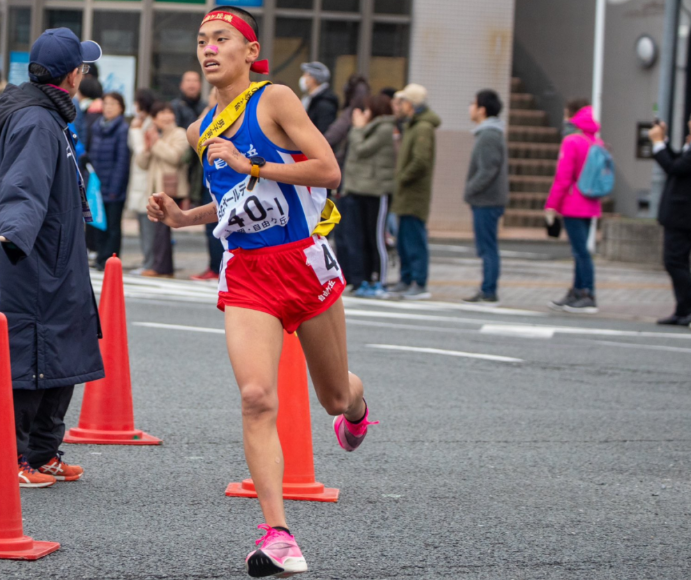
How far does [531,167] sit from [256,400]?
66.8ft

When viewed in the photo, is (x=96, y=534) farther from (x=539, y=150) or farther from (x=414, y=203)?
(x=539, y=150)

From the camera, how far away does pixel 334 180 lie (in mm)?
4434

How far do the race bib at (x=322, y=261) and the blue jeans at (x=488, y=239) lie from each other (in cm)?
846

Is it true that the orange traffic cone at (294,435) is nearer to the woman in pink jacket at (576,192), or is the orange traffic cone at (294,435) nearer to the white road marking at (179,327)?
the white road marking at (179,327)

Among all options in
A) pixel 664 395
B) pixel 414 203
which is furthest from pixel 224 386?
pixel 414 203

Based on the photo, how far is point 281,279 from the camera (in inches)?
173

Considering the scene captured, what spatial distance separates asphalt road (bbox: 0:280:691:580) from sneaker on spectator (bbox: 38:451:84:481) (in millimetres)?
81

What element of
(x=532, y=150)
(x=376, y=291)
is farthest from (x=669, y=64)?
(x=532, y=150)

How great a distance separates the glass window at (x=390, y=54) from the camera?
22.3m

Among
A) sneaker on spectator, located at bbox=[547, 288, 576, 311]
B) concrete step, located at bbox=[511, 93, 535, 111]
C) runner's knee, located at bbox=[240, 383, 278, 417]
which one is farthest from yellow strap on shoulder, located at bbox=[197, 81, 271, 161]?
concrete step, located at bbox=[511, 93, 535, 111]

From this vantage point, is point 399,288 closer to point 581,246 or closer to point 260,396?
point 581,246

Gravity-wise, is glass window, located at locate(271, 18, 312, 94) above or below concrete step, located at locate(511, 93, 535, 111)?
above

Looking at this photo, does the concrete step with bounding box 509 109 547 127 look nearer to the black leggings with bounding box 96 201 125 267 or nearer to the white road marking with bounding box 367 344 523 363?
the black leggings with bounding box 96 201 125 267

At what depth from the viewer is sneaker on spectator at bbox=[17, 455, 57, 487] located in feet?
17.6
